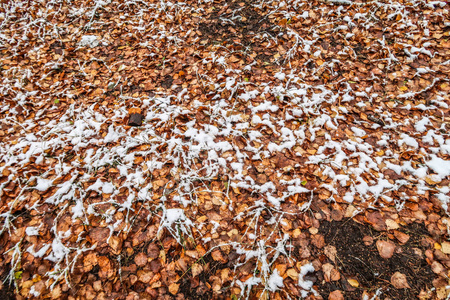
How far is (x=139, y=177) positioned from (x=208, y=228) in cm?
98

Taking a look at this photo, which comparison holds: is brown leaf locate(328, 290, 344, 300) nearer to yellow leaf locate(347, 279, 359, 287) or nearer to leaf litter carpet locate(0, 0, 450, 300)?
leaf litter carpet locate(0, 0, 450, 300)

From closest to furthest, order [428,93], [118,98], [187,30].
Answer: [428,93] < [118,98] < [187,30]

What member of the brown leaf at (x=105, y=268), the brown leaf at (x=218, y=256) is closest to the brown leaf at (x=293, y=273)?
the brown leaf at (x=218, y=256)

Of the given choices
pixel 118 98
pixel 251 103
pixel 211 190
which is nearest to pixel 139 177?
pixel 211 190

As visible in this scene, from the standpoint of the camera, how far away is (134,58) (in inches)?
136

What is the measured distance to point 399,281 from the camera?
67.3 inches

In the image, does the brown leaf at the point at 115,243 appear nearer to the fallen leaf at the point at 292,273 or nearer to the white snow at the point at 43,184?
the white snow at the point at 43,184

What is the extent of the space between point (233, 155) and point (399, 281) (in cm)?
183

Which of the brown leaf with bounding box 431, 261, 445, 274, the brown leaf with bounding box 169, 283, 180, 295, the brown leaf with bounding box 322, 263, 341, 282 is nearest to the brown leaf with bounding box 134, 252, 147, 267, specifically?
the brown leaf with bounding box 169, 283, 180, 295

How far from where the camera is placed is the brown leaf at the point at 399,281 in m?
1.69

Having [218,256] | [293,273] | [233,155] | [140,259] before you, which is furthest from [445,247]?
[140,259]

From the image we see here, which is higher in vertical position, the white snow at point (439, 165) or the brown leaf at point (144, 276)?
the white snow at point (439, 165)

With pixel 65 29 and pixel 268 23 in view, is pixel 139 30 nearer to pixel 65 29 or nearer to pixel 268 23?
pixel 65 29

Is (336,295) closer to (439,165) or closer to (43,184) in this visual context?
(439,165)
